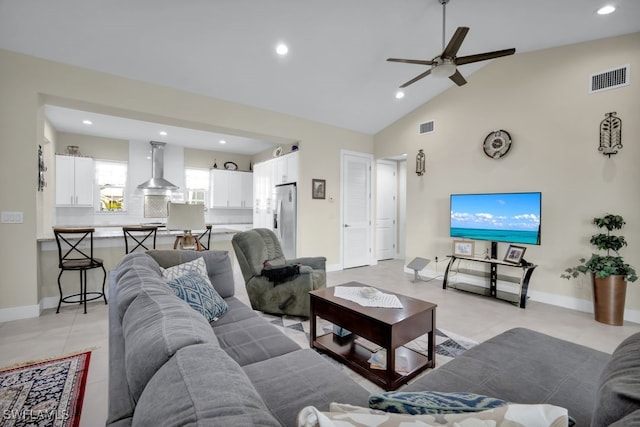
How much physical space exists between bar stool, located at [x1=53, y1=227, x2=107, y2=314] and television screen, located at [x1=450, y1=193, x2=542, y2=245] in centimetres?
493

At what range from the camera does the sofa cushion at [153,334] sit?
781 millimetres

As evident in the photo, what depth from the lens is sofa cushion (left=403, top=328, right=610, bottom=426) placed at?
3.85ft

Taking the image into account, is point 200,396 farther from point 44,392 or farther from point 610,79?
point 610,79

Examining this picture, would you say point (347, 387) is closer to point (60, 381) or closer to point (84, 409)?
point (84, 409)

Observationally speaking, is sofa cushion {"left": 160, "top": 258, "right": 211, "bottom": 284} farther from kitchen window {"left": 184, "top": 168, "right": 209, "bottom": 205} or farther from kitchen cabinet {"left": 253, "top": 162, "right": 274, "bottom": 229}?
kitchen window {"left": 184, "top": 168, "right": 209, "bottom": 205}

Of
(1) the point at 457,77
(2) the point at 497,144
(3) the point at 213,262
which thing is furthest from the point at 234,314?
(2) the point at 497,144

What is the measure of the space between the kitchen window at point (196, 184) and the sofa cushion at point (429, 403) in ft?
24.4

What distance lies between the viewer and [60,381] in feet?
6.61

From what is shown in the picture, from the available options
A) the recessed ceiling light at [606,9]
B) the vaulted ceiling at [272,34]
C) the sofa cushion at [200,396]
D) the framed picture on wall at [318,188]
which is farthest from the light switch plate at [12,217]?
the recessed ceiling light at [606,9]

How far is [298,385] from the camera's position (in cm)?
125

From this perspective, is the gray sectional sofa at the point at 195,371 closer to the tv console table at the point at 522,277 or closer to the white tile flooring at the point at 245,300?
the white tile flooring at the point at 245,300

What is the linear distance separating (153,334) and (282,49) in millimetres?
3560

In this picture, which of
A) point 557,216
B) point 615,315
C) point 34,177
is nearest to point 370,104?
point 557,216

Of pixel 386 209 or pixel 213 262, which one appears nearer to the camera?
pixel 213 262
